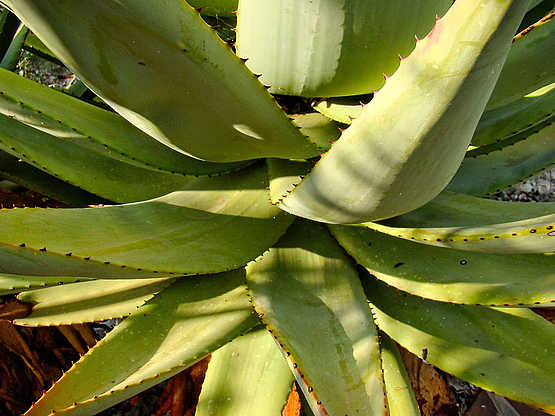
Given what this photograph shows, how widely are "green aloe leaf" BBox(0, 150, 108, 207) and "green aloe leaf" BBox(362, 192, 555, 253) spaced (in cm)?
76

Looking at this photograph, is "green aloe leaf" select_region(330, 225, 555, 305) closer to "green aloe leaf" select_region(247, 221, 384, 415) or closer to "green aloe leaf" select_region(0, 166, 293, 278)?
"green aloe leaf" select_region(247, 221, 384, 415)

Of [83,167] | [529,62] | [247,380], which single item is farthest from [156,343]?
[529,62]

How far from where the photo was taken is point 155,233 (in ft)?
2.93

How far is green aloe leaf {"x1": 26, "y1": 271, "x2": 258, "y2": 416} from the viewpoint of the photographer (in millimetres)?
840

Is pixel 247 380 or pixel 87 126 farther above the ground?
pixel 87 126

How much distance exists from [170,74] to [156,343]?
1.62 ft

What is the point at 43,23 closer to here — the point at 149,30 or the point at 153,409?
the point at 149,30

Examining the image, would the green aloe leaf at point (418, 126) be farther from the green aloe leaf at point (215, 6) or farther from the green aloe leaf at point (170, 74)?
the green aloe leaf at point (215, 6)

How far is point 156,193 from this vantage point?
112 cm

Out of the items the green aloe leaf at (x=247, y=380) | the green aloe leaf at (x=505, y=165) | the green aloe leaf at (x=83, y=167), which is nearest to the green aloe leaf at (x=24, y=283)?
the green aloe leaf at (x=83, y=167)

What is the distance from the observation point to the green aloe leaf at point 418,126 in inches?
20.8

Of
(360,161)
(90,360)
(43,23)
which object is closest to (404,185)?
(360,161)

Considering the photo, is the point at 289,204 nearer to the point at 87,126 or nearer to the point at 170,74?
the point at 170,74

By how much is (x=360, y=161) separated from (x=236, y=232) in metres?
0.34
